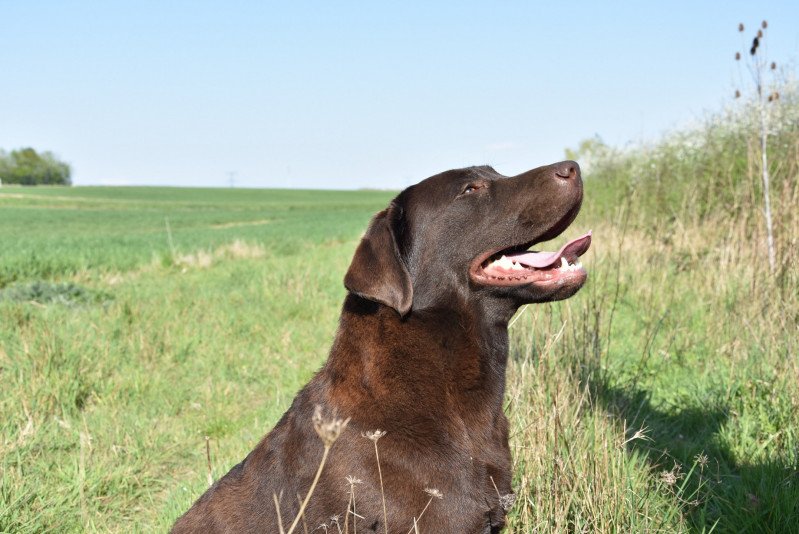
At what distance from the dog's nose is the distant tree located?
134 meters

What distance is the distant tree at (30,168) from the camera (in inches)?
4668

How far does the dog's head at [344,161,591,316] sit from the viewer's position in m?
2.82

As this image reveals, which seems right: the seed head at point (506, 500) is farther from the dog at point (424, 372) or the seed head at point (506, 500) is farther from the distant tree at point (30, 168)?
the distant tree at point (30, 168)

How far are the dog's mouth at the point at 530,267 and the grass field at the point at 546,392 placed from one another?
66 centimetres

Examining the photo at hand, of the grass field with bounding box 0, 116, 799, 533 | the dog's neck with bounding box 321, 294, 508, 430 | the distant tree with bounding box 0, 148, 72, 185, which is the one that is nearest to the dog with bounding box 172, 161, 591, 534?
the dog's neck with bounding box 321, 294, 508, 430

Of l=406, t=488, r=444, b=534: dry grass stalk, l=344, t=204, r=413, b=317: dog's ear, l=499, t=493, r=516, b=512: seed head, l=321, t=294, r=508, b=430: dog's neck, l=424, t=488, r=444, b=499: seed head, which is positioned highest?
l=344, t=204, r=413, b=317: dog's ear

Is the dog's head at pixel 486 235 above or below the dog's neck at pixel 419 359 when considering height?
above

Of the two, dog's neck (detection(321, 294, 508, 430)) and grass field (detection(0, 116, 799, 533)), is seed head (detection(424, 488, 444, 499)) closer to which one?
dog's neck (detection(321, 294, 508, 430))

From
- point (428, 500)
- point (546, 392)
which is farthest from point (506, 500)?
point (546, 392)

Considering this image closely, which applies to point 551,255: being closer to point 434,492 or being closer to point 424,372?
point 424,372

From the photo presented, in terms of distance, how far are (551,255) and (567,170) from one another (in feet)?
1.21

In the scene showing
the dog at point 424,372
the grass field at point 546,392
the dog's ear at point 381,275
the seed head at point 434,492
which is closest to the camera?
the seed head at point 434,492

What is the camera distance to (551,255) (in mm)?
2924

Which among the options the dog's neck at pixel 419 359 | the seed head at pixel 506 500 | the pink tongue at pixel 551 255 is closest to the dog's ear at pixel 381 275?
the dog's neck at pixel 419 359
